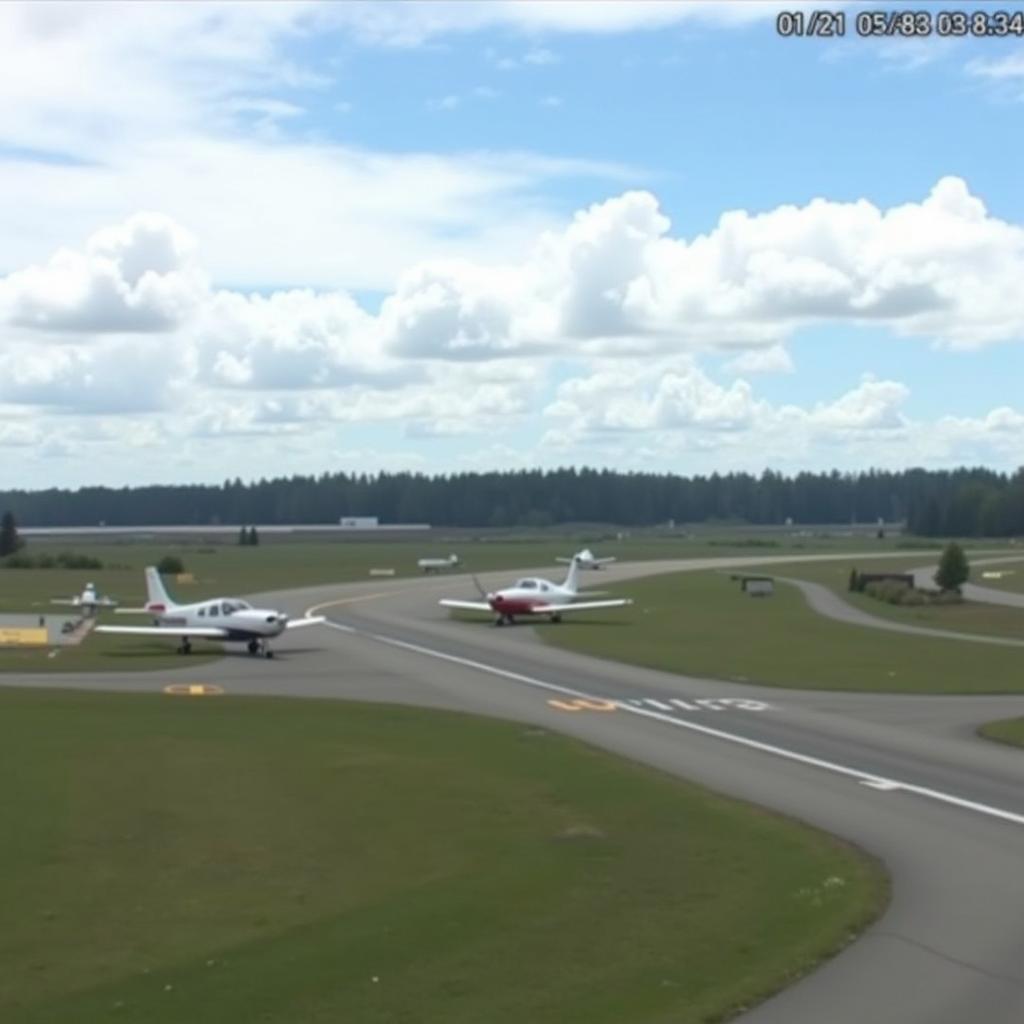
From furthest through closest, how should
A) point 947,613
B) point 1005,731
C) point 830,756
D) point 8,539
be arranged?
1. point 8,539
2. point 947,613
3. point 1005,731
4. point 830,756

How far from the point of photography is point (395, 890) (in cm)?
1830

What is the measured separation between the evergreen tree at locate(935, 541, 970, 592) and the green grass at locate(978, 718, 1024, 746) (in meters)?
57.8

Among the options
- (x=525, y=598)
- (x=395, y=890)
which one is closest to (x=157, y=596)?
(x=525, y=598)

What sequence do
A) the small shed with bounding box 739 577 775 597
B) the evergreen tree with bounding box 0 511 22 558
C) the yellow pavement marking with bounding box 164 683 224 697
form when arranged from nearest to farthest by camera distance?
the yellow pavement marking with bounding box 164 683 224 697 < the small shed with bounding box 739 577 775 597 < the evergreen tree with bounding box 0 511 22 558

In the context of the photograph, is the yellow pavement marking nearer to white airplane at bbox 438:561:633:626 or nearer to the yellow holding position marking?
the yellow holding position marking

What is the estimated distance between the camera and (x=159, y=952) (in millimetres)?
15703

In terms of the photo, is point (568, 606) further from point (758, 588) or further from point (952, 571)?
point (952, 571)

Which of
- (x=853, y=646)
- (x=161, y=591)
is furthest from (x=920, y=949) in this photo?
(x=161, y=591)

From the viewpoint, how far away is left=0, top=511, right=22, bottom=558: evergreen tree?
152 m

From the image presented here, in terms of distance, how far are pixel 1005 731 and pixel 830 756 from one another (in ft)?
19.0

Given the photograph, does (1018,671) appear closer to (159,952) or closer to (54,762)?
(54,762)

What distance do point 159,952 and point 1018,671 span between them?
39.3 meters

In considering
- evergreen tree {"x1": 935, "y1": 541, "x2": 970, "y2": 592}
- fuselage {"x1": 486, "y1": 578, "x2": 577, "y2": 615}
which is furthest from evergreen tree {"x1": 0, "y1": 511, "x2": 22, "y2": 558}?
evergreen tree {"x1": 935, "y1": 541, "x2": 970, "y2": 592}

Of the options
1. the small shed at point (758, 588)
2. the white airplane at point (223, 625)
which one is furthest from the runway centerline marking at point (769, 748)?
the small shed at point (758, 588)
